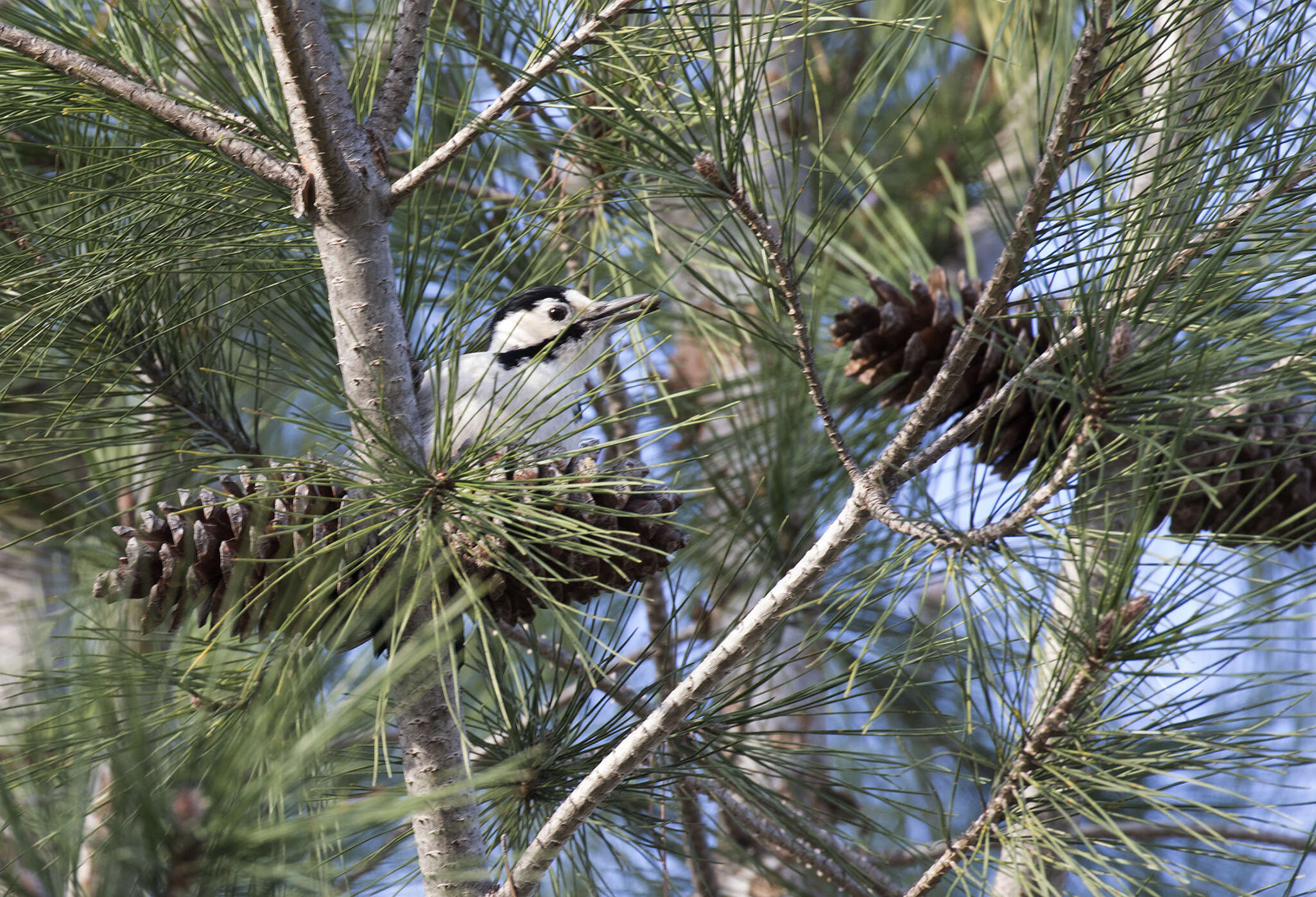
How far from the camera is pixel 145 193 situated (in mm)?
1212

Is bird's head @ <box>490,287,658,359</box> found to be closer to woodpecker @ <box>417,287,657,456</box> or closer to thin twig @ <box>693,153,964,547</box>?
woodpecker @ <box>417,287,657,456</box>

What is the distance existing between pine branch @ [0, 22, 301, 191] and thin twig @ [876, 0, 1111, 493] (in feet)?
2.11

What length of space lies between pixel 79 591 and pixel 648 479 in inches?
26.1

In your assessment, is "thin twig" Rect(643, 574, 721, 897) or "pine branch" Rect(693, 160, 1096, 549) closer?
"pine branch" Rect(693, 160, 1096, 549)

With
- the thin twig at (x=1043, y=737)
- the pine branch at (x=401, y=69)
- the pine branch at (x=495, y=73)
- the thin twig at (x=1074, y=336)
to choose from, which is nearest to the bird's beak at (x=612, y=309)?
the pine branch at (x=495, y=73)

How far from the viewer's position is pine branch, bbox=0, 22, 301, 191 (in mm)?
1110

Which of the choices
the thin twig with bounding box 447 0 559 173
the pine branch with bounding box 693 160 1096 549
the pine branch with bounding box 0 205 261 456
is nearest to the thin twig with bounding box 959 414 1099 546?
the pine branch with bounding box 693 160 1096 549

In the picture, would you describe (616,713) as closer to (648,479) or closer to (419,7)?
(648,479)

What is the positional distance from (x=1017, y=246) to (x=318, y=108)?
0.66 m

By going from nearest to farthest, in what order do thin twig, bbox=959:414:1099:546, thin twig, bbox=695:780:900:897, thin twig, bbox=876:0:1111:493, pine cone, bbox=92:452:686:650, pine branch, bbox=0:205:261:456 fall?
thin twig, bbox=876:0:1111:493
thin twig, bbox=959:414:1099:546
pine cone, bbox=92:452:686:650
pine branch, bbox=0:205:261:456
thin twig, bbox=695:780:900:897

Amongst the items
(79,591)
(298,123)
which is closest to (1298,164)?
(298,123)

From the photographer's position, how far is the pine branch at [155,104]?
1110mm

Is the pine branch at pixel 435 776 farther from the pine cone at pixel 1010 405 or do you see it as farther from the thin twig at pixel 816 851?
the pine cone at pixel 1010 405

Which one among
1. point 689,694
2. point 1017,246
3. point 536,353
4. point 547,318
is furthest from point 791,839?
point 1017,246
